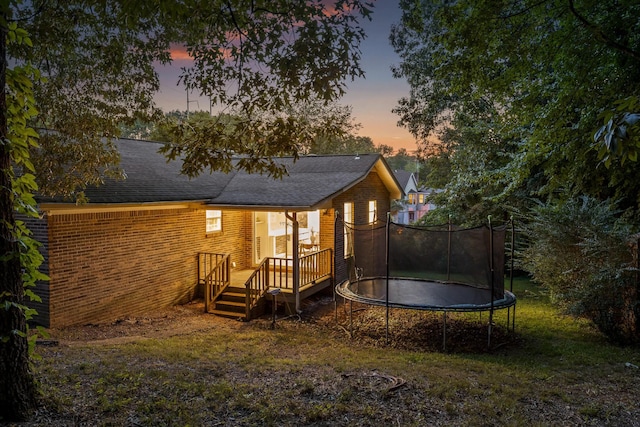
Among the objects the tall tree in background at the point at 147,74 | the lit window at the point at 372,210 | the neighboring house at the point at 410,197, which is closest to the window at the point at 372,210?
the lit window at the point at 372,210

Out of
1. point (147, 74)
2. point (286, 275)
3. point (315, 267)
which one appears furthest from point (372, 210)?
point (147, 74)

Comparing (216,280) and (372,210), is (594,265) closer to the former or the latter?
(372,210)

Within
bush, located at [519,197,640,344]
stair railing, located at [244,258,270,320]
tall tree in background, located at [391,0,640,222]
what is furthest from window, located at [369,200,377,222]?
bush, located at [519,197,640,344]

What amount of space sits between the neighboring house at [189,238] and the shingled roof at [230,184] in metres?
0.04

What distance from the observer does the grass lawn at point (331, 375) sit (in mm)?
4527

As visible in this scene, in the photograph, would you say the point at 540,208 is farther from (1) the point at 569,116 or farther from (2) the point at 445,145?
(2) the point at 445,145

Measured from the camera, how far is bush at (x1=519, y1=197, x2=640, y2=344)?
877 centimetres

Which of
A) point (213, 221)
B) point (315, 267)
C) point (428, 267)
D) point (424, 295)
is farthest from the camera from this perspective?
point (213, 221)

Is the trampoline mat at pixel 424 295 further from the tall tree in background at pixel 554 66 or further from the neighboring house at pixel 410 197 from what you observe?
the neighboring house at pixel 410 197

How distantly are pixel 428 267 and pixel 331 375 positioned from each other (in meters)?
5.64

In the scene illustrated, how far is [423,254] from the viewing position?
11047 millimetres

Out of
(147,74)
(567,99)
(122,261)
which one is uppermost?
(147,74)

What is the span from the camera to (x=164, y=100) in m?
9.14

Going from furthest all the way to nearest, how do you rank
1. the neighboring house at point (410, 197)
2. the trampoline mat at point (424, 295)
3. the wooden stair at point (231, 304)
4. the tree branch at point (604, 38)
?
the neighboring house at point (410, 197) → the wooden stair at point (231, 304) → the trampoline mat at point (424, 295) → the tree branch at point (604, 38)
